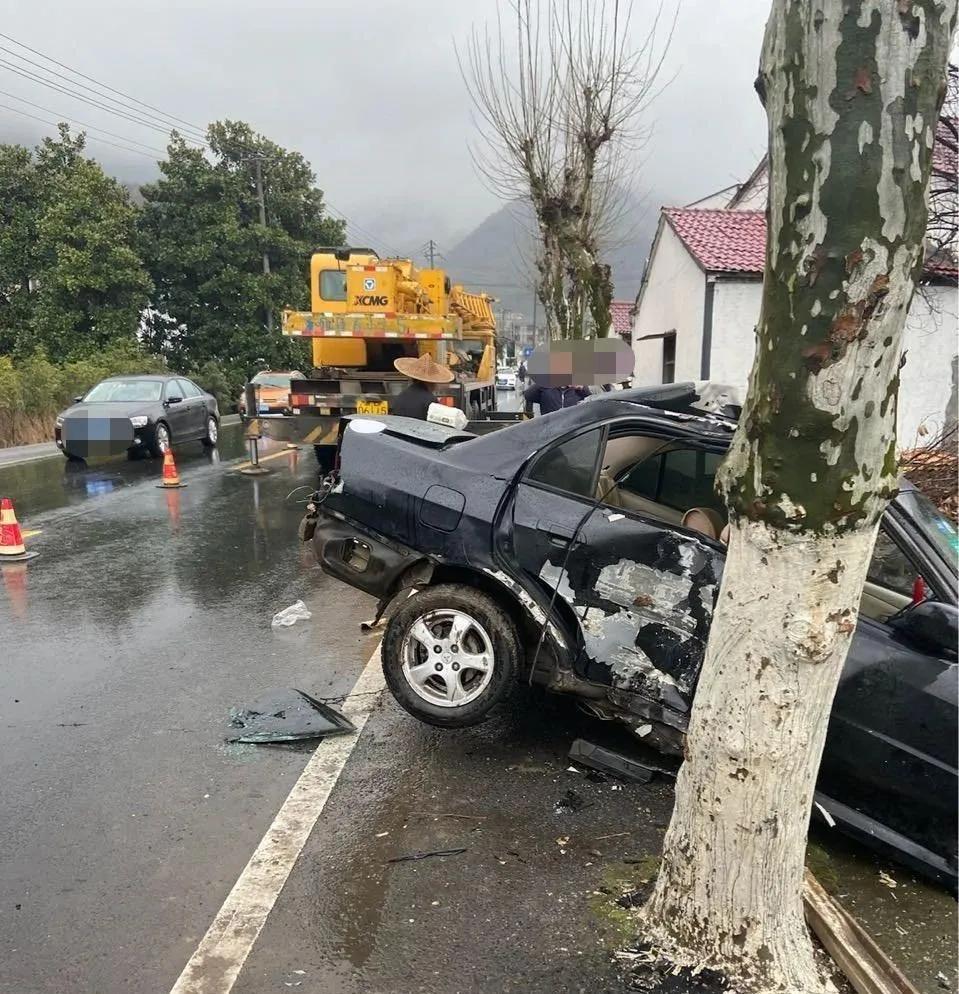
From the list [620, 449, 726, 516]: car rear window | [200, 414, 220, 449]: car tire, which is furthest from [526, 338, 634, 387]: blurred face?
[200, 414, 220, 449]: car tire

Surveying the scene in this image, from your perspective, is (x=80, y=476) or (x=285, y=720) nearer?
(x=285, y=720)

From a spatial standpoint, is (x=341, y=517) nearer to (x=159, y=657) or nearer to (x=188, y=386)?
(x=159, y=657)

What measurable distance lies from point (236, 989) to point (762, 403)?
7.41ft

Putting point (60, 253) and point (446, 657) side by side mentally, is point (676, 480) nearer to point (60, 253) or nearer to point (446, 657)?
point (446, 657)

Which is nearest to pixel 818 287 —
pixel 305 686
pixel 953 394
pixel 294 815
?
pixel 294 815

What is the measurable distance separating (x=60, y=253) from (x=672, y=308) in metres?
17.6

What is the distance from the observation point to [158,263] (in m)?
27.3

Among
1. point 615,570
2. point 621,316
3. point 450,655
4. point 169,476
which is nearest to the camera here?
point 615,570

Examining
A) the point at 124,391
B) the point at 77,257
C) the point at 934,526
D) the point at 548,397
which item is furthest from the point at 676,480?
the point at 77,257

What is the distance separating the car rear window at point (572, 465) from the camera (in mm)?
3717

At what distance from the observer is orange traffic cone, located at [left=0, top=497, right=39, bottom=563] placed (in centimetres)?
732

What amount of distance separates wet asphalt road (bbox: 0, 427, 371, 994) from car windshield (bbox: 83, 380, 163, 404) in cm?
650

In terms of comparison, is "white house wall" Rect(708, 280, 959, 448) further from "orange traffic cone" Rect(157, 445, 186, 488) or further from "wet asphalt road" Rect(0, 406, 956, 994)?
"wet asphalt road" Rect(0, 406, 956, 994)

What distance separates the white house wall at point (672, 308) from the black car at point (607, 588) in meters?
11.6
